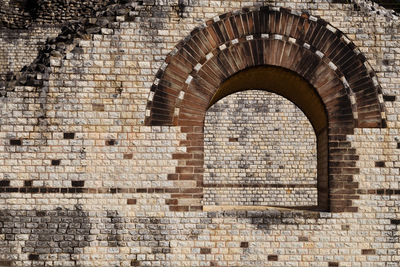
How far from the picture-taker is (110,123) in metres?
6.68

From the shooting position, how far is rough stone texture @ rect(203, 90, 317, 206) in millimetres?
14125

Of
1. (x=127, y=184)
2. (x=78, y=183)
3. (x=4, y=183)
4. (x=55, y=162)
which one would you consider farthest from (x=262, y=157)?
(x=4, y=183)

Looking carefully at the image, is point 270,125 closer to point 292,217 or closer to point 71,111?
point 292,217

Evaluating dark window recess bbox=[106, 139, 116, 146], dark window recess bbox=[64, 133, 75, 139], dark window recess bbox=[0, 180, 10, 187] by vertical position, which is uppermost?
dark window recess bbox=[64, 133, 75, 139]

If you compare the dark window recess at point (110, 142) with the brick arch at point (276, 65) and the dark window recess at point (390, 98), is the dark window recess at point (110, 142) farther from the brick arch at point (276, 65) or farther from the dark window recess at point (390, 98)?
the dark window recess at point (390, 98)

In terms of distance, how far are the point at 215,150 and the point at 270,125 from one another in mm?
2054

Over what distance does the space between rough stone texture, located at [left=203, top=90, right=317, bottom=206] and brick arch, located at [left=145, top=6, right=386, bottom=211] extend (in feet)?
24.4

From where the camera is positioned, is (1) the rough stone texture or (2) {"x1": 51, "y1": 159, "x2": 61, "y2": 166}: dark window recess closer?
(2) {"x1": 51, "y1": 159, "x2": 61, "y2": 166}: dark window recess

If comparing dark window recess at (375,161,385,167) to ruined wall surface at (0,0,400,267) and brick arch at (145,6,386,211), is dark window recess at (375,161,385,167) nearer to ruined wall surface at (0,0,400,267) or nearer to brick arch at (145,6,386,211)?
ruined wall surface at (0,0,400,267)

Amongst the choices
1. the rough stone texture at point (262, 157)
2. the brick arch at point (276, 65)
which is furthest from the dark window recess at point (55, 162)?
the rough stone texture at point (262, 157)

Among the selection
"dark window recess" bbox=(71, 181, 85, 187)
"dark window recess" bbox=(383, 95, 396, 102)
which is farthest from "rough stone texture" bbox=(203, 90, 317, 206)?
"dark window recess" bbox=(71, 181, 85, 187)

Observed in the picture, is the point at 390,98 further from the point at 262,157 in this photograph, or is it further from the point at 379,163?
the point at 262,157

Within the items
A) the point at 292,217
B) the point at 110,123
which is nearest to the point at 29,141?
the point at 110,123

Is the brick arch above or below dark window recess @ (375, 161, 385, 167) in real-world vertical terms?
above
